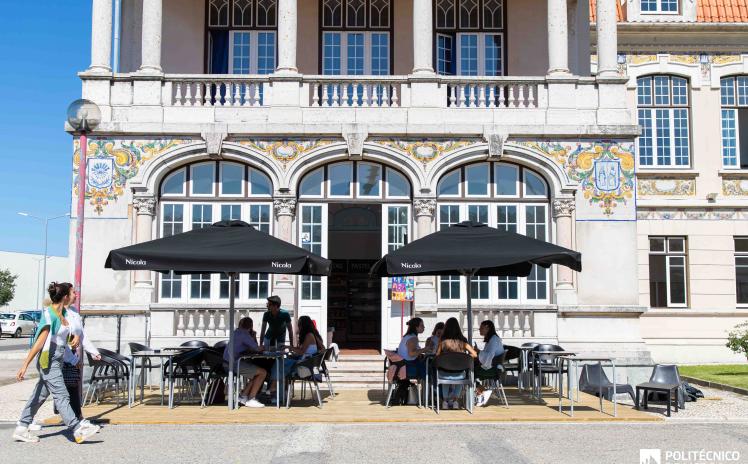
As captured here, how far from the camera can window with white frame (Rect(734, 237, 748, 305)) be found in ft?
78.9

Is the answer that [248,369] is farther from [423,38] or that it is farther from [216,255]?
[423,38]

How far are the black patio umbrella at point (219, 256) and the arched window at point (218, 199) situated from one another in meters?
4.75

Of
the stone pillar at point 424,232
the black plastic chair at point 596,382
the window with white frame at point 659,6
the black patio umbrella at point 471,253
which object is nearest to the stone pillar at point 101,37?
the stone pillar at point 424,232

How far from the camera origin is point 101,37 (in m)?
17.7

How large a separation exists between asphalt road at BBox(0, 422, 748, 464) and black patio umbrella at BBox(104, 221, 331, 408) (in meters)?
2.17

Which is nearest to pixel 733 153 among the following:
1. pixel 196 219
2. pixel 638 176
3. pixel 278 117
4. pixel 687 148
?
pixel 687 148

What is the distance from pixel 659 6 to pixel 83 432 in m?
21.2

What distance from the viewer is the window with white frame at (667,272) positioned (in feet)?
79.2

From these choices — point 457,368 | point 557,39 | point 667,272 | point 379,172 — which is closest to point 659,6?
point 667,272

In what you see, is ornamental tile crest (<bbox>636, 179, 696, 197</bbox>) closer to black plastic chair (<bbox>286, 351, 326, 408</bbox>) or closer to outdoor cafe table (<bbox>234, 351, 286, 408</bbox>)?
black plastic chair (<bbox>286, 351, 326, 408</bbox>)

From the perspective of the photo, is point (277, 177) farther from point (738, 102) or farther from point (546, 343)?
point (738, 102)

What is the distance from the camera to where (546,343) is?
1681cm

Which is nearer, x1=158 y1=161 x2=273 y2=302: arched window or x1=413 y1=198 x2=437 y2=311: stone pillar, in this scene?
x1=413 y1=198 x2=437 y2=311: stone pillar

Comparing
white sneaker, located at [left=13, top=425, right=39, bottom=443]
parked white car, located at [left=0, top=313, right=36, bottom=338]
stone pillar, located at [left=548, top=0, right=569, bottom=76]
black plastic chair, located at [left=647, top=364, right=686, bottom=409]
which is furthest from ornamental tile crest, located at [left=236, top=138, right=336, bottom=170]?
parked white car, located at [left=0, top=313, right=36, bottom=338]
